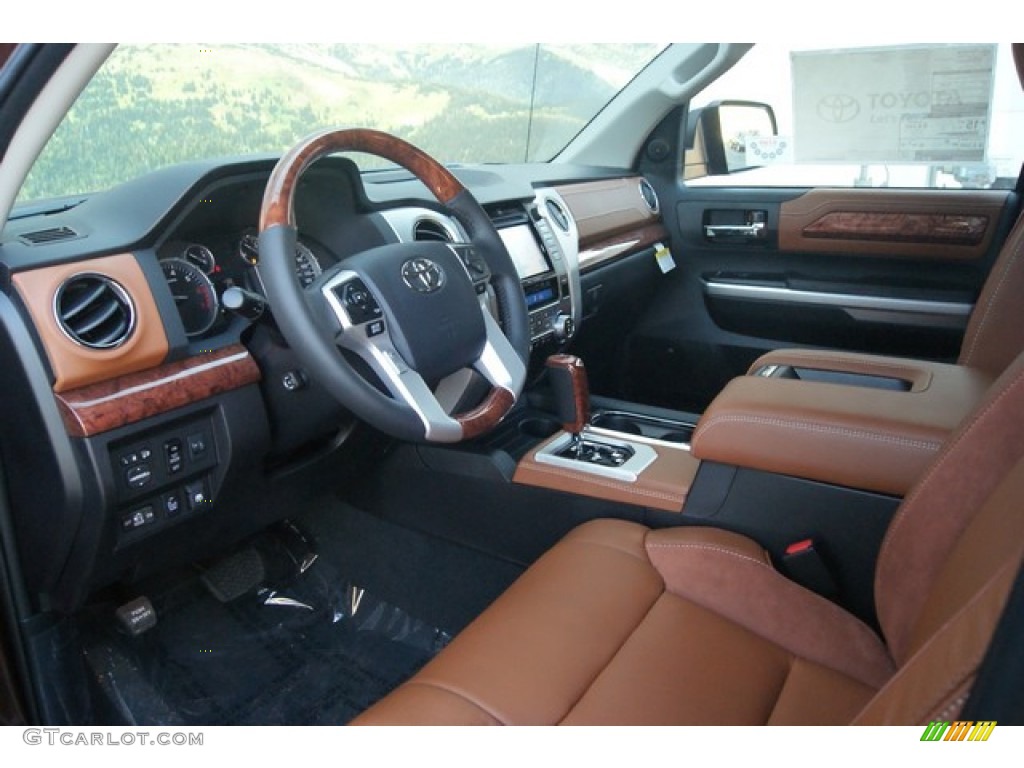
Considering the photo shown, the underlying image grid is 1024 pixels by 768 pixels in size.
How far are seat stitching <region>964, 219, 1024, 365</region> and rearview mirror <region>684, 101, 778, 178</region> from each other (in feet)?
3.76

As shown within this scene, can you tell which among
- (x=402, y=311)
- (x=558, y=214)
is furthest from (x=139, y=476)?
(x=558, y=214)

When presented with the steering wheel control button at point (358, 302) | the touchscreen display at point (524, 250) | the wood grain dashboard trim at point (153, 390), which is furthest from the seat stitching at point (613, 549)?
the touchscreen display at point (524, 250)

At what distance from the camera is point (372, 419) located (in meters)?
1.28

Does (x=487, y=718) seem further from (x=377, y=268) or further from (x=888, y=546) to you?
(x=377, y=268)

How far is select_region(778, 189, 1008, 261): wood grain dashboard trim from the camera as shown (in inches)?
98.9

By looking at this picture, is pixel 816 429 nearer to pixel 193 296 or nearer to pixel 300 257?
pixel 300 257

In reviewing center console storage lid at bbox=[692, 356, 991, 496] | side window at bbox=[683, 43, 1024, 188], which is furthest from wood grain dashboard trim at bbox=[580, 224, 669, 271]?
center console storage lid at bbox=[692, 356, 991, 496]

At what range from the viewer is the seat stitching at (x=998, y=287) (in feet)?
6.16

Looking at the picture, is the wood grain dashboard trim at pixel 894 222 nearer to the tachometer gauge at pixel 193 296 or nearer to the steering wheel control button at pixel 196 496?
the tachometer gauge at pixel 193 296

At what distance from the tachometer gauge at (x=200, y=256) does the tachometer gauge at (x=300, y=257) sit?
0.24ft

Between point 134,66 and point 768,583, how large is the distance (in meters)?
1.47

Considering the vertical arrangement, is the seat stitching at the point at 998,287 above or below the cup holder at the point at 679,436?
above

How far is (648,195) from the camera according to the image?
3084mm

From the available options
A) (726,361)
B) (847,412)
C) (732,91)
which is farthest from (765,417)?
(732,91)
